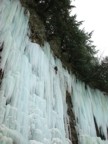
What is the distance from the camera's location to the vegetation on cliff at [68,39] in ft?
35.7

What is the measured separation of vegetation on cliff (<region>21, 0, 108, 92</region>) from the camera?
10883 mm

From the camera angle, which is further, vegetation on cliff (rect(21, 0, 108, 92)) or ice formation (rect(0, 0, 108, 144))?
vegetation on cliff (rect(21, 0, 108, 92))

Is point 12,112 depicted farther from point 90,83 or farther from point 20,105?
point 90,83

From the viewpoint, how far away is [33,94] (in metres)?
7.78

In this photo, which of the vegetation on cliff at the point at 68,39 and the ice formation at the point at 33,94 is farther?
the vegetation on cliff at the point at 68,39

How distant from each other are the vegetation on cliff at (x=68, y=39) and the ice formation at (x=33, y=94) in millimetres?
647

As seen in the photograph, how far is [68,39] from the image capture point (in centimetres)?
1134

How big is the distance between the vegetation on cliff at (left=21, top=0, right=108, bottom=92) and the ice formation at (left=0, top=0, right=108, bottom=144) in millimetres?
647

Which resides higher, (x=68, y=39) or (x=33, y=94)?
(x=68, y=39)

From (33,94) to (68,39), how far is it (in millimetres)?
4235

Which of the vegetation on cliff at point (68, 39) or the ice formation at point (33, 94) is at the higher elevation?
the vegetation on cliff at point (68, 39)

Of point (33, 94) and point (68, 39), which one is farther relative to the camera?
point (68, 39)

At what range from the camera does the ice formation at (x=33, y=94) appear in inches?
264

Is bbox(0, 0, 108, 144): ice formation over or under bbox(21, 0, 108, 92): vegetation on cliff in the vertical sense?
under
